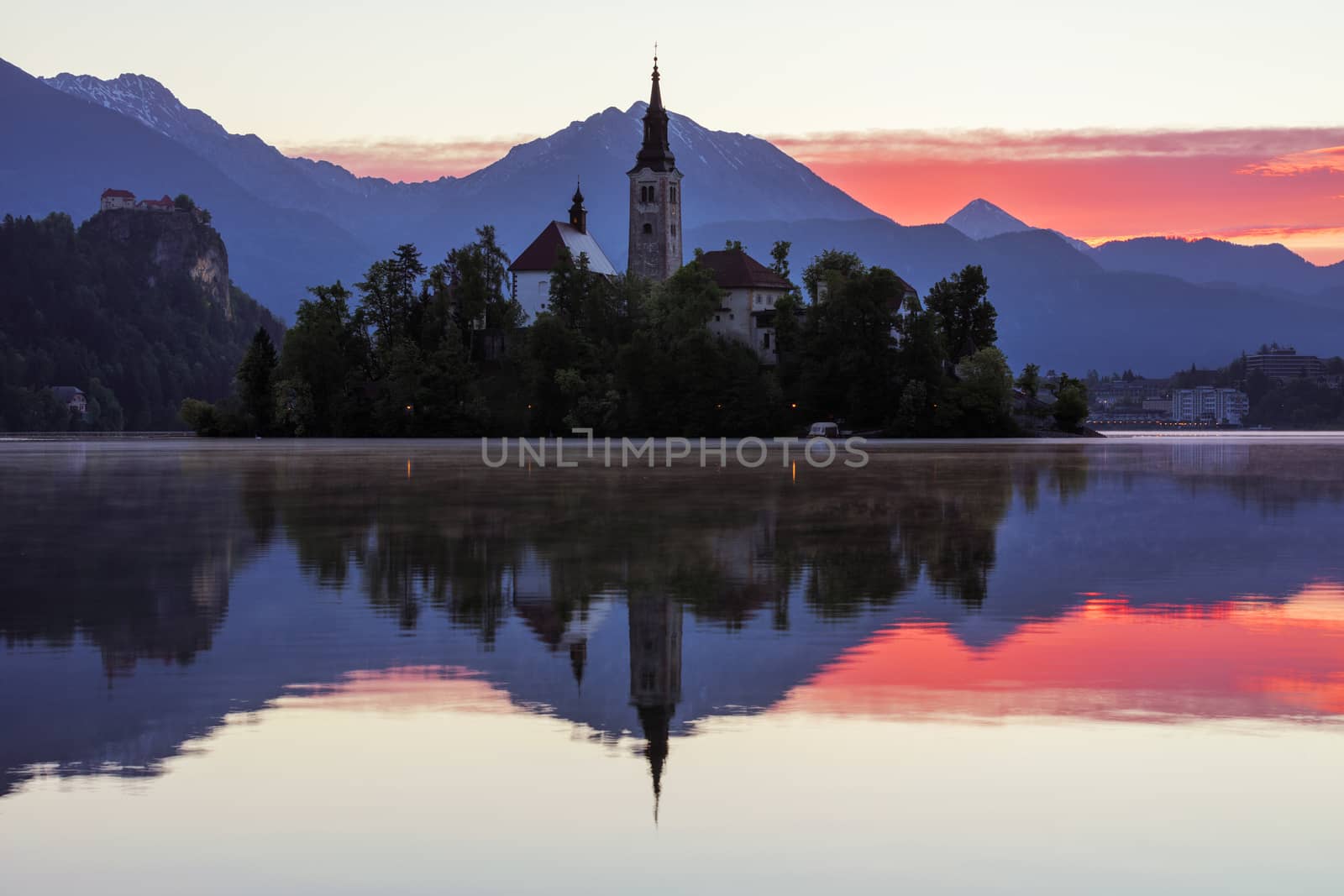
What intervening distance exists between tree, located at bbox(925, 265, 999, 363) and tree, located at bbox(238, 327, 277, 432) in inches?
3007

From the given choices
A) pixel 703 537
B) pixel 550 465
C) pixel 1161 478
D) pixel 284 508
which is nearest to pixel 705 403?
pixel 550 465

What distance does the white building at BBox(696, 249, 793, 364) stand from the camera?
180 m

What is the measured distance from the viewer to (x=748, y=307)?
181 metres

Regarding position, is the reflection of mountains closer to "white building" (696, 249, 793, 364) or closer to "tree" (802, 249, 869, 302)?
"tree" (802, 249, 869, 302)

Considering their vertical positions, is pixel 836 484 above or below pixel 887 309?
below

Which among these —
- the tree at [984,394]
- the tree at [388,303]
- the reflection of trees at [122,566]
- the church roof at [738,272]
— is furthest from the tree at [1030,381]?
the reflection of trees at [122,566]

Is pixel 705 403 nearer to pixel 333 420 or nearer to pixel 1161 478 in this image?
pixel 333 420

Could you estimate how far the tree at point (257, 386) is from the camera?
169 meters

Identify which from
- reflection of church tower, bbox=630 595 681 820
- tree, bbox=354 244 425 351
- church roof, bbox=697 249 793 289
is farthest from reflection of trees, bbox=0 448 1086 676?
church roof, bbox=697 249 793 289

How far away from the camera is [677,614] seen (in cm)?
1997


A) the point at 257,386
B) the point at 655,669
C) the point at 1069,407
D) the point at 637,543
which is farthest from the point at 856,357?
the point at 655,669

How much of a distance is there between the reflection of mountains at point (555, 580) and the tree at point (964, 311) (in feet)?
399

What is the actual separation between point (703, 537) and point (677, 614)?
1243 centimetres

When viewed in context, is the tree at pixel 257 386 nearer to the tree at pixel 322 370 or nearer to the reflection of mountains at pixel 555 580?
the tree at pixel 322 370
